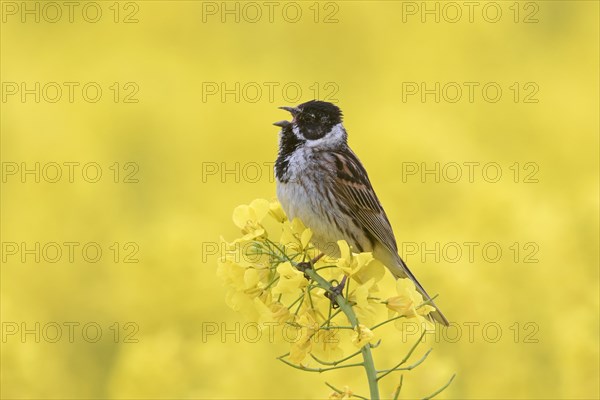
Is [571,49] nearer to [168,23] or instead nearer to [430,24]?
[430,24]

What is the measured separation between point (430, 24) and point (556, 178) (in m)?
4.76

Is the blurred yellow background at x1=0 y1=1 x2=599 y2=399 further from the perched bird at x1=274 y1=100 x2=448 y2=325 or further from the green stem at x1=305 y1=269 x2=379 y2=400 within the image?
the green stem at x1=305 y1=269 x2=379 y2=400

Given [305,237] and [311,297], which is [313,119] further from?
[311,297]

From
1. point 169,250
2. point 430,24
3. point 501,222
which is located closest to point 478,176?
point 501,222

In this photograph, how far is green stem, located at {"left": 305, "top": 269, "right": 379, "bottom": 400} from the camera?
8.45 feet

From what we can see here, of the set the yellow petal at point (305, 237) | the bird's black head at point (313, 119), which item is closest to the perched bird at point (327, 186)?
the bird's black head at point (313, 119)

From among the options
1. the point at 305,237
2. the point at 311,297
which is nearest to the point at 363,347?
the point at 311,297

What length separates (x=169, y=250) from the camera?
5.98 meters

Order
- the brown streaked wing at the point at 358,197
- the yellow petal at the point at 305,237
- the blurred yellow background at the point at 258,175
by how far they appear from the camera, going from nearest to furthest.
→ the yellow petal at the point at 305,237
the brown streaked wing at the point at 358,197
the blurred yellow background at the point at 258,175

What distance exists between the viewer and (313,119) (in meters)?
4.57

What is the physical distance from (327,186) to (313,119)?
26cm

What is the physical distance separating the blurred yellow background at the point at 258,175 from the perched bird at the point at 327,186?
2.75 feet

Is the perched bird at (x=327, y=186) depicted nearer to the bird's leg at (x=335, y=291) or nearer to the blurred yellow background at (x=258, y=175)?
the blurred yellow background at (x=258, y=175)

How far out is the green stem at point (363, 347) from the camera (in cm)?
258
